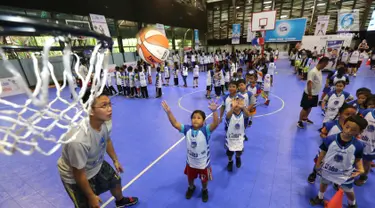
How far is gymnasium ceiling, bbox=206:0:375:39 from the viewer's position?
19.9 metres

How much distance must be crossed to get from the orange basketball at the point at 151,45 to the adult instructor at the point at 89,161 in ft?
7.64

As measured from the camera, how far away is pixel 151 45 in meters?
4.09

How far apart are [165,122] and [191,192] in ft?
10.0

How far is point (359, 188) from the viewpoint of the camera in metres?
2.89

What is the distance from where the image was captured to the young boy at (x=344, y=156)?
204 cm

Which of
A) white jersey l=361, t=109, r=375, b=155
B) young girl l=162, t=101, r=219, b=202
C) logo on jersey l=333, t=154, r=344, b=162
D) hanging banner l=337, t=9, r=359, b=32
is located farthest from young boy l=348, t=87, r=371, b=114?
hanging banner l=337, t=9, r=359, b=32

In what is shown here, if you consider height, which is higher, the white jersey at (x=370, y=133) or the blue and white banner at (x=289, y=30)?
the blue and white banner at (x=289, y=30)

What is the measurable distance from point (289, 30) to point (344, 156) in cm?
1951

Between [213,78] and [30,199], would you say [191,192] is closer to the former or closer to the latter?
[30,199]

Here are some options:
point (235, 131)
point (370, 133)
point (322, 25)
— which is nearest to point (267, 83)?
point (370, 133)

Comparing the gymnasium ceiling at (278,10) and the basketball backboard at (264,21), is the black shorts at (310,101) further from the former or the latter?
the gymnasium ceiling at (278,10)

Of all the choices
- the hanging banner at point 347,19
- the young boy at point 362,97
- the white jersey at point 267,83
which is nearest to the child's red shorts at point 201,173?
the young boy at point 362,97

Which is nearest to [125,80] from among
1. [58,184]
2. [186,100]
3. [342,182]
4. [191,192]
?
[186,100]

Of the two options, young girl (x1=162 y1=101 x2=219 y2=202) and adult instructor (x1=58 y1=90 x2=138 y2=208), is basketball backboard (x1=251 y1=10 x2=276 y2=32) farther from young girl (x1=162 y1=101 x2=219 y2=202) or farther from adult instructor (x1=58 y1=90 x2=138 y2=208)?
adult instructor (x1=58 y1=90 x2=138 y2=208)
